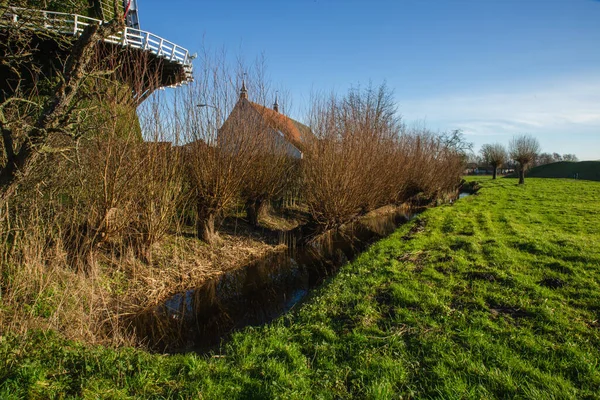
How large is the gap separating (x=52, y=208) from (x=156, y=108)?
2.58 metres

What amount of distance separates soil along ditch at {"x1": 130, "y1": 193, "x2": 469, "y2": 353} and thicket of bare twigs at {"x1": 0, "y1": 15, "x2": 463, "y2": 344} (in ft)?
1.38

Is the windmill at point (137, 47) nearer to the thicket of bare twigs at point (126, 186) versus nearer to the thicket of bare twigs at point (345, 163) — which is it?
the thicket of bare twigs at point (126, 186)

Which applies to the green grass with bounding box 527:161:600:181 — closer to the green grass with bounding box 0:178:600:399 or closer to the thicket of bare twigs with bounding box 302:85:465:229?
the thicket of bare twigs with bounding box 302:85:465:229

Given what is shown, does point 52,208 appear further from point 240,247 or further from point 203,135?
point 240,247

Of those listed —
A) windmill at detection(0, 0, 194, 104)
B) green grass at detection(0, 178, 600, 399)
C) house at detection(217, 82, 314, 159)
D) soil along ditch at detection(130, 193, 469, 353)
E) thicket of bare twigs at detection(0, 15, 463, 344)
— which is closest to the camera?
green grass at detection(0, 178, 600, 399)

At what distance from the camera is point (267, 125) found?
9844mm

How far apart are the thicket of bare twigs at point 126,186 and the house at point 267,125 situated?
0.20 ft

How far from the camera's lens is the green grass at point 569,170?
114 feet

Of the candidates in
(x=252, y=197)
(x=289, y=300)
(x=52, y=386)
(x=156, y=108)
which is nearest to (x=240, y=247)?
(x=252, y=197)

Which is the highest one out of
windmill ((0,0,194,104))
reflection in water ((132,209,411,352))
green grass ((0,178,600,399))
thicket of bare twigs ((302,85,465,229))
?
windmill ((0,0,194,104))

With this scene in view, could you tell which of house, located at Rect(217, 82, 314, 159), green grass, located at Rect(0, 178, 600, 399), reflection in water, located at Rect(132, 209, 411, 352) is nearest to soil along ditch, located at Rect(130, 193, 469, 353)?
reflection in water, located at Rect(132, 209, 411, 352)

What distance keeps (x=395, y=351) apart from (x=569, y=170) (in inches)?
1809

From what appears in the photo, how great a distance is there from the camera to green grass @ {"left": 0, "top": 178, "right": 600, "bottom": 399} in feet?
9.01

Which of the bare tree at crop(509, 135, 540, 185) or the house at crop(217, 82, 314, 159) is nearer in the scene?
the house at crop(217, 82, 314, 159)
